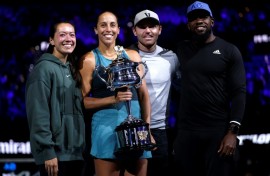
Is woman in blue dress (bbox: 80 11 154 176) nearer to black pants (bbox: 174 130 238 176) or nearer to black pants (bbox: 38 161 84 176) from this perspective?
black pants (bbox: 38 161 84 176)

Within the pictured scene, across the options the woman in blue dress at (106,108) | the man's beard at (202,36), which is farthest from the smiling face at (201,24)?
the woman in blue dress at (106,108)

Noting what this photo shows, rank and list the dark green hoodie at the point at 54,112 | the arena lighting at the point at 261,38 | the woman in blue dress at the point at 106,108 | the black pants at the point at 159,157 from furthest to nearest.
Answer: the arena lighting at the point at 261,38
the black pants at the point at 159,157
the woman in blue dress at the point at 106,108
the dark green hoodie at the point at 54,112

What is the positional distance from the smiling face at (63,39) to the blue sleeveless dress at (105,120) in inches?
6.5

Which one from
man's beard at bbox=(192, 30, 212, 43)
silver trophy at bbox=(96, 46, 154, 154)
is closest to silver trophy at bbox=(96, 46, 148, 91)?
silver trophy at bbox=(96, 46, 154, 154)

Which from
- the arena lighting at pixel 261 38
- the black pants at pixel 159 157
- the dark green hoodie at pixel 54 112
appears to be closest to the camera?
the dark green hoodie at pixel 54 112

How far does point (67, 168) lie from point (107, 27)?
→ 2.69 ft

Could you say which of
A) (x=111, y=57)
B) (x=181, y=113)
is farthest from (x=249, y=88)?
(x=111, y=57)

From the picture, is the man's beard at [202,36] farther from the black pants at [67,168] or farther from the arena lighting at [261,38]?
the arena lighting at [261,38]

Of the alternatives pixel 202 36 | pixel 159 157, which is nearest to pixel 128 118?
pixel 159 157

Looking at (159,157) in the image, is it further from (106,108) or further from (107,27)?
(107,27)

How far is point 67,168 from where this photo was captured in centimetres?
263

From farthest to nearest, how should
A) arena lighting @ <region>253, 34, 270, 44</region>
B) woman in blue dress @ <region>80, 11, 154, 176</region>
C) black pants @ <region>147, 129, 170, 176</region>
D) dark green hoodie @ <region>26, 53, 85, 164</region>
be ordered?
arena lighting @ <region>253, 34, 270, 44</region> → black pants @ <region>147, 129, 170, 176</region> → woman in blue dress @ <region>80, 11, 154, 176</region> → dark green hoodie @ <region>26, 53, 85, 164</region>

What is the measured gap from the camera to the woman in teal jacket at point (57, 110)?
99.9 inches

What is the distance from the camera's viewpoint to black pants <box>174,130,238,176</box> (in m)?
3.02
